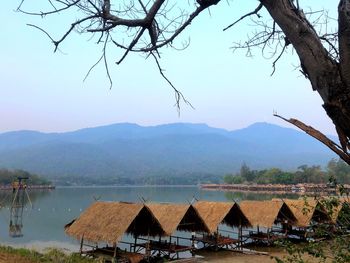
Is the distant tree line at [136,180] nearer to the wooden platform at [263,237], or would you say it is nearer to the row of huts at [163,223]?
the wooden platform at [263,237]

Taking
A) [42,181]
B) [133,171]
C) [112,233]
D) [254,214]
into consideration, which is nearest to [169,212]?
[112,233]

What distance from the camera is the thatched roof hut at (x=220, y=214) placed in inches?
569

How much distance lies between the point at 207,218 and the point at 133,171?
6456 inches

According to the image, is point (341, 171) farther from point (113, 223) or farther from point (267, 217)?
point (113, 223)

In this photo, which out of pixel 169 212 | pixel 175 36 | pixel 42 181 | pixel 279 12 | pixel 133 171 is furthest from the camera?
pixel 133 171

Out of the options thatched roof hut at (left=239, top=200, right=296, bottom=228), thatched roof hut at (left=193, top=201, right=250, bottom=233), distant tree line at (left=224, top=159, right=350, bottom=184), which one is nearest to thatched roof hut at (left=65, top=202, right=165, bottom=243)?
thatched roof hut at (left=193, top=201, right=250, bottom=233)

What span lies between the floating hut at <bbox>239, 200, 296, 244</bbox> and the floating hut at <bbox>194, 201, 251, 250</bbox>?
49 cm

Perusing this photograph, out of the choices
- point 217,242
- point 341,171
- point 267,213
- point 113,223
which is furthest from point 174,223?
point 341,171

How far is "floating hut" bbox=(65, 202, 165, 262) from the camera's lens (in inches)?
466

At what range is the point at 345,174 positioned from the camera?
57.8 meters

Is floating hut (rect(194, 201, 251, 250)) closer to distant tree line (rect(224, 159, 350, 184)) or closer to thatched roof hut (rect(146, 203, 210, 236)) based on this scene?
thatched roof hut (rect(146, 203, 210, 236))

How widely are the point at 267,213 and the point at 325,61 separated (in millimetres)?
15123

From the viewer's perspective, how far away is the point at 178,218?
522 inches

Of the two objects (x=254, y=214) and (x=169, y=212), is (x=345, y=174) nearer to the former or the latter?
(x=254, y=214)
